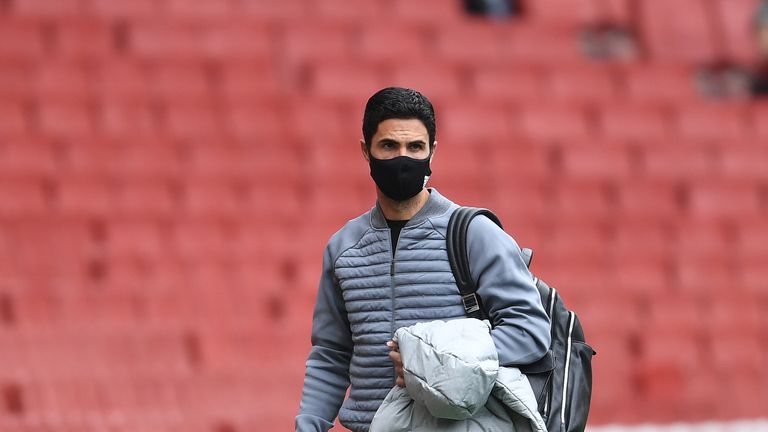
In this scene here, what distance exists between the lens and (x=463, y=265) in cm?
286

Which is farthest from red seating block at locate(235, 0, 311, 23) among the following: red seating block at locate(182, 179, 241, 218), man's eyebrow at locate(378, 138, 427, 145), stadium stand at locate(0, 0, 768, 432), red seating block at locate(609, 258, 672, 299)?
man's eyebrow at locate(378, 138, 427, 145)

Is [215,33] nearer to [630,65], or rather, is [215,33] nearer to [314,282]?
Result: [314,282]

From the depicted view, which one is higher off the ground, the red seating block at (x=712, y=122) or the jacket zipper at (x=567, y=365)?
the jacket zipper at (x=567, y=365)

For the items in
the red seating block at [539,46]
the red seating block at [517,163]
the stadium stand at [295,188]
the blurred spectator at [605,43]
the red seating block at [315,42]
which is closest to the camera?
the stadium stand at [295,188]

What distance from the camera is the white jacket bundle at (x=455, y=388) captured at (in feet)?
8.76

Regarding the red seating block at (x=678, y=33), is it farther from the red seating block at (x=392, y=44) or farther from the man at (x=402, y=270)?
the man at (x=402, y=270)

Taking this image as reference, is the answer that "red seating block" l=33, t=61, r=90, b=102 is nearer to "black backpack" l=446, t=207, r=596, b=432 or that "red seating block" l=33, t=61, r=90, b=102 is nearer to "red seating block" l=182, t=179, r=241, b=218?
"red seating block" l=182, t=179, r=241, b=218

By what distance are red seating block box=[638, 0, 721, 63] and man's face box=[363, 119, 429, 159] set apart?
820cm

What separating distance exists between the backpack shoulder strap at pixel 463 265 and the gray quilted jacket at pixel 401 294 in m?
0.01

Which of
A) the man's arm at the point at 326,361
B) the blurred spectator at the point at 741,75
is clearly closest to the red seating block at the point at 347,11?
the blurred spectator at the point at 741,75

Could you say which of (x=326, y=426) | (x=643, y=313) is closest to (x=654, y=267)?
(x=643, y=313)

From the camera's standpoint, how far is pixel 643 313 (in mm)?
9055

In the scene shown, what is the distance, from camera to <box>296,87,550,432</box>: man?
282 centimetres

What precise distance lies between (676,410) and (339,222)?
2.21 m
